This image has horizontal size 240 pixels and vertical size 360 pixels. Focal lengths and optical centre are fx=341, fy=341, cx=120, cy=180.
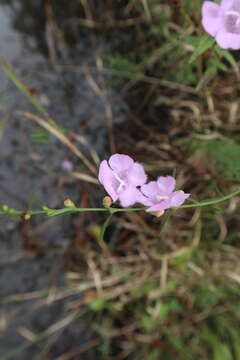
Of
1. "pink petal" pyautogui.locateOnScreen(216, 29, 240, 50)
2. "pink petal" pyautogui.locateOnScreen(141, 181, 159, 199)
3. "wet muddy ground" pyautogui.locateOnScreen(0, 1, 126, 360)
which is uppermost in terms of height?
"wet muddy ground" pyautogui.locateOnScreen(0, 1, 126, 360)

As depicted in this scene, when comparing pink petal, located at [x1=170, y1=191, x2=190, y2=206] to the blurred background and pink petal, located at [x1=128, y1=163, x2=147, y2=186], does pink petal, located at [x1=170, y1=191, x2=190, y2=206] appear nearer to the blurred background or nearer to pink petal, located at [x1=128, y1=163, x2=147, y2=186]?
pink petal, located at [x1=128, y1=163, x2=147, y2=186]

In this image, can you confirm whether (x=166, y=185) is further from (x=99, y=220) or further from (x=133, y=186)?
(x=99, y=220)

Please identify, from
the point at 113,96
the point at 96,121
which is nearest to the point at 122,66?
the point at 113,96

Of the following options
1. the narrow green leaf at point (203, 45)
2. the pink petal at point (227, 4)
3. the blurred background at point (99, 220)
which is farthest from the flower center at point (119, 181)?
the blurred background at point (99, 220)

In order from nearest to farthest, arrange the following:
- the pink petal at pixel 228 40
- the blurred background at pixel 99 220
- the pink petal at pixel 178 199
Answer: the pink petal at pixel 178 199 → the pink petal at pixel 228 40 → the blurred background at pixel 99 220

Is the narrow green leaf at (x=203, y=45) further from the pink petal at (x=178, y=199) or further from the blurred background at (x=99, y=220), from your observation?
the blurred background at (x=99, y=220)

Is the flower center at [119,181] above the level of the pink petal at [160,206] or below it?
above

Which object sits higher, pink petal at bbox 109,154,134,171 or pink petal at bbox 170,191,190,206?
pink petal at bbox 109,154,134,171

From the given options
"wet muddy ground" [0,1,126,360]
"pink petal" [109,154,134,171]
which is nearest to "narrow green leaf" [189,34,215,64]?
"pink petal" [109,154,134,171]
